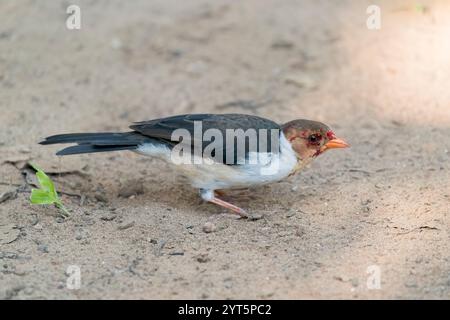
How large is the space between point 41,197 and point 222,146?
152 centimetres

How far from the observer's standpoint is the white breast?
5.74 meters

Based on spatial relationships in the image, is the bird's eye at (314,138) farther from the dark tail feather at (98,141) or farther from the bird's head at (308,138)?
the dark tail feather at (98,141)

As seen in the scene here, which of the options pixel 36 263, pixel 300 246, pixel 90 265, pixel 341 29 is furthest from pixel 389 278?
pixel 341 29

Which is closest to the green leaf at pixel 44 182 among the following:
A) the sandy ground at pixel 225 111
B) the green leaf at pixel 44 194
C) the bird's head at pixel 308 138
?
the green leaf at pixel 44 194

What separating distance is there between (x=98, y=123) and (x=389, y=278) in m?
4.03

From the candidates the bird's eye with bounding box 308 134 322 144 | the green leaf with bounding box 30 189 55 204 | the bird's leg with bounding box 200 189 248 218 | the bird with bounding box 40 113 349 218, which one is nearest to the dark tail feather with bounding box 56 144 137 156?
the bird with bounding box 40 113 349 218

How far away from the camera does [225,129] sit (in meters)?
5.88

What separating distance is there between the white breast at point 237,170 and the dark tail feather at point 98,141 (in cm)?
10

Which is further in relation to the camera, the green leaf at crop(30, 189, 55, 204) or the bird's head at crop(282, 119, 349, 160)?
the bird's head at crop(282, 119, 349, 160)

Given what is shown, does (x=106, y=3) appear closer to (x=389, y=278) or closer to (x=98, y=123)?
(x=98, y=123)

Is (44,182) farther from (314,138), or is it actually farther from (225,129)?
(314,138)

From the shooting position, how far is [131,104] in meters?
7.96

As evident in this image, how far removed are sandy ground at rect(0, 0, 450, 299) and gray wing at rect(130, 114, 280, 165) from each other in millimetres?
563

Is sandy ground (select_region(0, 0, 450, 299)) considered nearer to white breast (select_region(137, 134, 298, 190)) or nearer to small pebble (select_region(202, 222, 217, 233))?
small pebble (select_region(202, 222, 217, 233))
